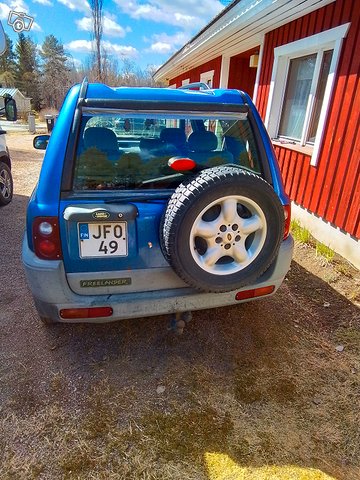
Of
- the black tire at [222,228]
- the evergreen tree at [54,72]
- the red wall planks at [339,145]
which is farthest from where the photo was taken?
the evergreen tree at [54,72]

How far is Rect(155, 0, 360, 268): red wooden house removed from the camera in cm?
398

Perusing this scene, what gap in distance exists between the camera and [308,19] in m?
4.76

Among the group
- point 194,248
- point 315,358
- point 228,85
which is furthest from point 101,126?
point 228,85

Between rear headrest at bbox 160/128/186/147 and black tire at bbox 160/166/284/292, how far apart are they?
536mm

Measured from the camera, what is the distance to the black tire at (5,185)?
18.8 feet

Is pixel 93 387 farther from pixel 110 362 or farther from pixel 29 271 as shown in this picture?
pixel 29 271

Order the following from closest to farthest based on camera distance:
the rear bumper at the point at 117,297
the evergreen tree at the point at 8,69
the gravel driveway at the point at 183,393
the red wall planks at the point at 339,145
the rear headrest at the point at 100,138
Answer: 1. the gravel driveway at the point at 183,393
2. the rear bumper at the point at 117,297
3. the rear headrest at the point at 100,138
4. the red wall planks at the point at 339,145
5. the evergreen tree at the point at 8,69

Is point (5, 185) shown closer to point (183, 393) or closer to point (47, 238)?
point (47, 238)

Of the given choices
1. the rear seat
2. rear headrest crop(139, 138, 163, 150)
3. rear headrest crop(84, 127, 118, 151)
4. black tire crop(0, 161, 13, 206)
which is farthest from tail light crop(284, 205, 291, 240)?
black tire crop(0, 161, 13, 206)

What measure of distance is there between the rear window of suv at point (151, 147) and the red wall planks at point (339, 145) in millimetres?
2269

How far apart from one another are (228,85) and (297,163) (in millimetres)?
4589

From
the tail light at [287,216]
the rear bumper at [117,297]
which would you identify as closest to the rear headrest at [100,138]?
the rear bumper at [117,297]

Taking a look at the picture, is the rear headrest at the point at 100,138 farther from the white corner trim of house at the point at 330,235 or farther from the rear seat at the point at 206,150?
the white corner trim of house at the point at 330,235

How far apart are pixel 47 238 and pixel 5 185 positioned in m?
4.69
